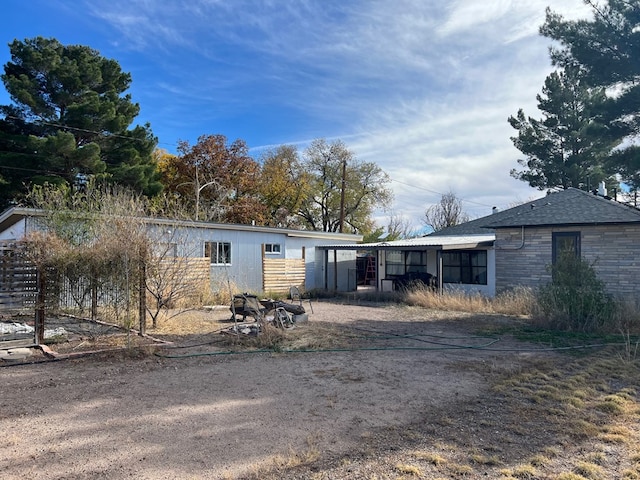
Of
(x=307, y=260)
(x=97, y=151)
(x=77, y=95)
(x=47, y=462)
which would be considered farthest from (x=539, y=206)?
(x=77, y=95)

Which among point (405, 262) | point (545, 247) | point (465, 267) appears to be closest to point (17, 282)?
point (545, 247)

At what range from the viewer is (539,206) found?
17.4 meters

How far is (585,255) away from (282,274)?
11.4m

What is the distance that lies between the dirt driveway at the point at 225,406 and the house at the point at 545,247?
23.5 ft

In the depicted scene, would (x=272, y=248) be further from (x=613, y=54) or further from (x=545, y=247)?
(x=613, y=54)

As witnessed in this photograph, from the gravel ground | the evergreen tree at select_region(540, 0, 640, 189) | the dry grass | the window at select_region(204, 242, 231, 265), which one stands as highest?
the evergreen tree at select_region(540, 0, 640, 189)

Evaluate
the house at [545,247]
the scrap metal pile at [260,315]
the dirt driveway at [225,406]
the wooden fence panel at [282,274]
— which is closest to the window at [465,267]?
the house at [545,247]

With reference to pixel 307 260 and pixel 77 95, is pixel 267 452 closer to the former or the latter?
pixel 307 260

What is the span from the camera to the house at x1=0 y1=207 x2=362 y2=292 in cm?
1643

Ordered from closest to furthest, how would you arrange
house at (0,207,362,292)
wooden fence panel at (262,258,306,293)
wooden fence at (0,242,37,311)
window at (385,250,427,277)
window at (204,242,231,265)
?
wooden fence at (0,242,37,311)
house at (0,207,362,292)
window at (204,242,231,265)
wooden fence panel at (262,258,306,293)
window at (385,250,427,277)

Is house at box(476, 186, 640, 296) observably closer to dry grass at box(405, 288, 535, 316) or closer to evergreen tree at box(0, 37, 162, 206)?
dry grass at box(405, 288, 535, 316)

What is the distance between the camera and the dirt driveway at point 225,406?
371 centimetres

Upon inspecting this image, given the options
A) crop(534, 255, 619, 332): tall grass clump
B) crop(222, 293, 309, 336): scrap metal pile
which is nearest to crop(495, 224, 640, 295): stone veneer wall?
crop(534, 255, 619, 332): tall grass clump

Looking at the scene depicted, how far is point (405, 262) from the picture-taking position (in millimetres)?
21172
